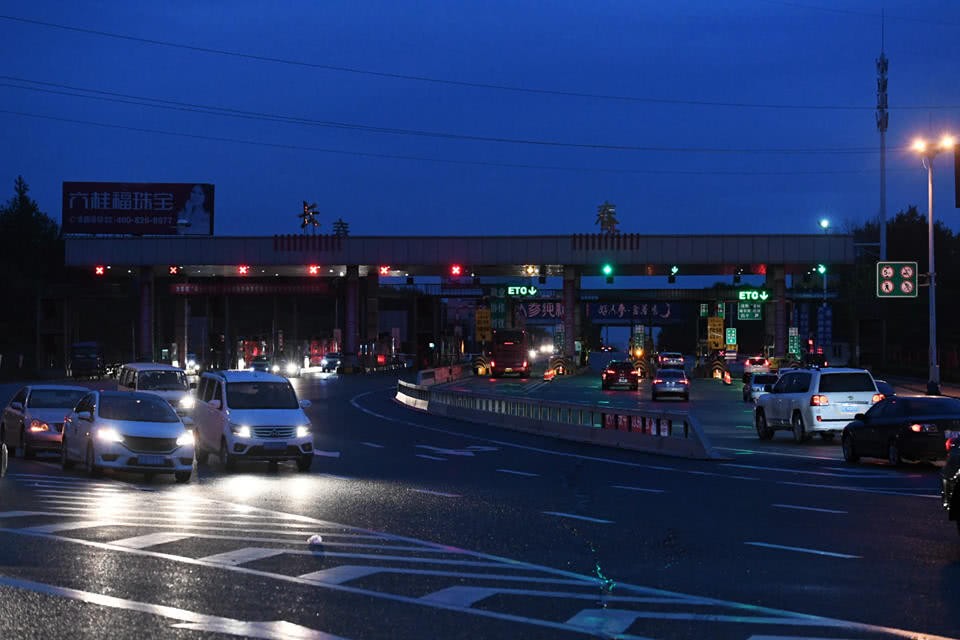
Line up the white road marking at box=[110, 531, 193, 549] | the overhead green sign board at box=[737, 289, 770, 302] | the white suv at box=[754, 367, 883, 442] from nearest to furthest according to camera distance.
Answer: the white road marking at box=[110, 531, 193, 549]
the white suv at box=[754, 367, 883, 442]
the overhead green sign board at box=[737, 289, 770, 302]

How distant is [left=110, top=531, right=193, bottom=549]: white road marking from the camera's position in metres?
14.2

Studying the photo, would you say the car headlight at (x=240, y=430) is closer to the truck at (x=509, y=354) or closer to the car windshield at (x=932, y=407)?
the car windshield at (x=932, y=407)

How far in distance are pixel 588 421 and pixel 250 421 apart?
622 inches

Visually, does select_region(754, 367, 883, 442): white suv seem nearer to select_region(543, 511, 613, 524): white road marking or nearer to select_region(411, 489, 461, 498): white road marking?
select_region(411, 489, 461, 498): white road marking

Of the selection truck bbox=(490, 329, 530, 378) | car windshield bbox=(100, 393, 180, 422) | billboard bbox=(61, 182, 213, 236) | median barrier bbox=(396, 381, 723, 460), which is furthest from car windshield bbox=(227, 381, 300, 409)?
billboard bbox=(61, 182, 213, 236)

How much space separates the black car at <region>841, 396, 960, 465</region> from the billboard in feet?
A: 252

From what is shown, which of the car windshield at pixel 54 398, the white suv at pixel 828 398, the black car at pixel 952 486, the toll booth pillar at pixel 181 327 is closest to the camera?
the black car at pixel 952 486

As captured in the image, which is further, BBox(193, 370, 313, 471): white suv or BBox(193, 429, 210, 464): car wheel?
BBox(193, 429, 210, 464): car wheel

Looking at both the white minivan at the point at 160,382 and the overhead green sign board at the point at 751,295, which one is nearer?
the white minivan at the point at 160,382

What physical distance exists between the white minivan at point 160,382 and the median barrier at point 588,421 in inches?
Answer: 387

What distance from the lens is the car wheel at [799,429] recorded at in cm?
3322

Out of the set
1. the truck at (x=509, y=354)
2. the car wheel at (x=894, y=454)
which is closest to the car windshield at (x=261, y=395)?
the car wheel at (x=894, y=454)

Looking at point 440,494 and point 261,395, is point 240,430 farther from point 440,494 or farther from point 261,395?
point 440,494

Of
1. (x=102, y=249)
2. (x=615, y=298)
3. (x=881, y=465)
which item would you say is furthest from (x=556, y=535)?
(x=615, y=298)
